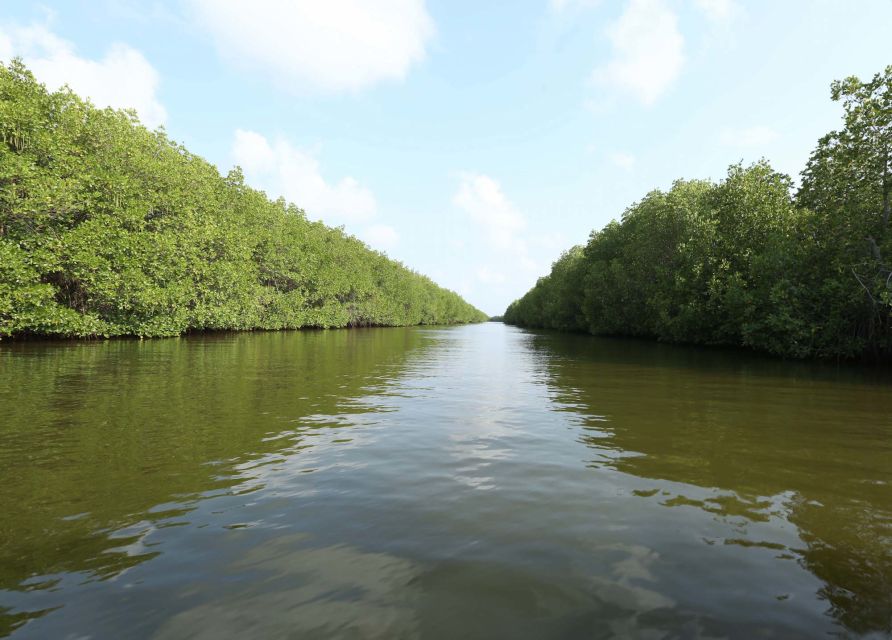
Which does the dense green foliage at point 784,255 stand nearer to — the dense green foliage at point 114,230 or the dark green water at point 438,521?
the dark green water at point 438,521

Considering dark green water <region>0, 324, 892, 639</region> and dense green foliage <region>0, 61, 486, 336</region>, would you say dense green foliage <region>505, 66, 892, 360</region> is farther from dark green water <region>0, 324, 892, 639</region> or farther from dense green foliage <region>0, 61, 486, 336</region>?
dense green foliage <region>0, 61, 486, 336</region>

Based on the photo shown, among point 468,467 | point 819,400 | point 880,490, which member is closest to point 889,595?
point 880,490

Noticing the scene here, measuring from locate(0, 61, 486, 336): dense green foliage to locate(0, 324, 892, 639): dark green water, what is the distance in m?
21.3

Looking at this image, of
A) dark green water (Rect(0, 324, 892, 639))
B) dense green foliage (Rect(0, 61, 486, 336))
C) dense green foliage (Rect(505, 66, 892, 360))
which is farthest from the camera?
dense green foliage (Rect(0, 61, 486, 336))

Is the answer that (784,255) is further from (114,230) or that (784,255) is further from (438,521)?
(114,230)

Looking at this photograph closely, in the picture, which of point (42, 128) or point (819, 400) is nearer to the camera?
point (819, 400)

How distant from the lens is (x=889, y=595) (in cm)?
380

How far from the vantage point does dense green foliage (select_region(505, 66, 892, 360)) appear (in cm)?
2341

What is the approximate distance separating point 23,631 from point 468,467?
517 cm

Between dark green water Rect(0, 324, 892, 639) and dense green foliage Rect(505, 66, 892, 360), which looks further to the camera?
dense green foliage Rect(505, 66, 892, 360)

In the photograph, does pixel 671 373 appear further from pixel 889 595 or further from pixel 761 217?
pixel 761 217

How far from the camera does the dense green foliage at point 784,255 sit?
76.8ft

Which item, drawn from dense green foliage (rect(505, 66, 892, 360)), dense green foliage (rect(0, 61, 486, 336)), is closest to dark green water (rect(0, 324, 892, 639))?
dense green foliage (rect(505, 66, 892, 360))

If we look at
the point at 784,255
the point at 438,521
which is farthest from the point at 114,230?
the point at 784,255
